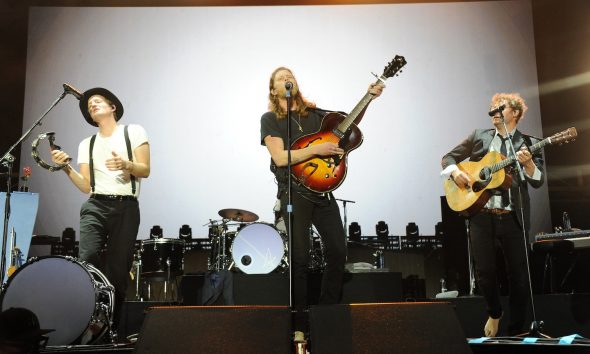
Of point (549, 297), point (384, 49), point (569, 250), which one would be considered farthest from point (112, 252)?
point (384, 49)

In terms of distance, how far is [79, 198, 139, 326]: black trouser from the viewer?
413 cm

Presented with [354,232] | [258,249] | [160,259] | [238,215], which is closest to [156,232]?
[160,259]

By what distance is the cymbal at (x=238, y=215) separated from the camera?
697 centimetres

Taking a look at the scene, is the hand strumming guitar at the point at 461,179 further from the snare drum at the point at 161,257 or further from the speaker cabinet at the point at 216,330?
the snare drum at the point at 161,257

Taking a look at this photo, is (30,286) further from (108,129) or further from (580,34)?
(580,34)

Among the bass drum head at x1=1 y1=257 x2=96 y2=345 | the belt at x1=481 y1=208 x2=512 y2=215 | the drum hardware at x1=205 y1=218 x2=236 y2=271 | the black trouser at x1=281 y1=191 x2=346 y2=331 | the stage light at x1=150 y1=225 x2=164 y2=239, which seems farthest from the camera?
the stage light at x1=150 y1=225 x2=164 y2=239

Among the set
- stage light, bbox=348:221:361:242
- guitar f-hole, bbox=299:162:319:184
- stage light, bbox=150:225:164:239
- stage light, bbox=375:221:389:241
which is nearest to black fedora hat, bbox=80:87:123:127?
guitar f-hole, bbox=299:162:319:184

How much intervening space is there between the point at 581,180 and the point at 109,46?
6.70m

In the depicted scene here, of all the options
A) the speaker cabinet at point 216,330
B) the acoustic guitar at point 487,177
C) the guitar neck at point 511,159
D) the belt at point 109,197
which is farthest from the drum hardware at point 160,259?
the speaker cabinet at point 216,330

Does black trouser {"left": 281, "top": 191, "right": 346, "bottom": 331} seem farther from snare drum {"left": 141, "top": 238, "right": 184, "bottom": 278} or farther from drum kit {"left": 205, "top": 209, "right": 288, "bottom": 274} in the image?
snare drum {"left": 141, "top": 238, "right": 184, "bottom": 278}

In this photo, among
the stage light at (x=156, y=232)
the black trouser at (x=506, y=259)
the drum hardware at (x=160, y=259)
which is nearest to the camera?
the black trouser at (x=506, y=259)

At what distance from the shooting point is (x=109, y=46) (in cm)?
794

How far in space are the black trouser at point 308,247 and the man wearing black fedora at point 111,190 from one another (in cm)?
125

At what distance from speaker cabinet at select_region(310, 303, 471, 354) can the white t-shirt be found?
247 centimetres
